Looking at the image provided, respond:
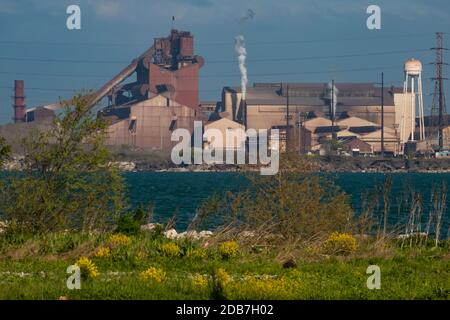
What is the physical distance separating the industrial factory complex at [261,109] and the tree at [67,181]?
94889mm

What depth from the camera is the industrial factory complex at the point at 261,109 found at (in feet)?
379

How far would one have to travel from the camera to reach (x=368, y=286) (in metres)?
10.2

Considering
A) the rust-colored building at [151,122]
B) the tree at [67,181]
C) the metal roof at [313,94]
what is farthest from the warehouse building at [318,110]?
the tree at [67,181]

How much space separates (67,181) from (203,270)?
4.16 meters

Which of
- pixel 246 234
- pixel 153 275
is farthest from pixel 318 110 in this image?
pixel 153 275

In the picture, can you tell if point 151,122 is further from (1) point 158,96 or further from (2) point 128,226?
(2) point 128,226

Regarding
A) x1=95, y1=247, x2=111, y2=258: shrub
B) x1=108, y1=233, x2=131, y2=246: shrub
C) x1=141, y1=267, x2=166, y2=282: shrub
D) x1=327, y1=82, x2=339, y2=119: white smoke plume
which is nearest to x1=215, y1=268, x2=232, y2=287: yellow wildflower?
x1=141, y1=267, x2=166, y2=282: shrub

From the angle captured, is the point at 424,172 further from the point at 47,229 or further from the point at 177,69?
the point at 47,229

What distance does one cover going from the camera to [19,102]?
128875 millimetres

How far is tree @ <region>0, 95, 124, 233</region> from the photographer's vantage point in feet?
48.1

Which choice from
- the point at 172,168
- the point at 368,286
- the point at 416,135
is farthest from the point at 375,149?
the point at 368,286

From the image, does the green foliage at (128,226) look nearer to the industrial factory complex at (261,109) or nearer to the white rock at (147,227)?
the white rock at (147,227)
